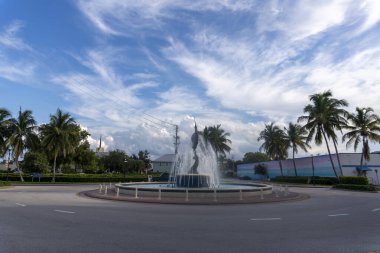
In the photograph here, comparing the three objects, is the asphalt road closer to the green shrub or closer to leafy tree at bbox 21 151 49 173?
the green shrub

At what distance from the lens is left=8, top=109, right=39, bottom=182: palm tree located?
49938 millimetres

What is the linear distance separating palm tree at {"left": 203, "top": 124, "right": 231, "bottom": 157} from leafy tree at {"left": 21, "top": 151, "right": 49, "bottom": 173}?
108 ft

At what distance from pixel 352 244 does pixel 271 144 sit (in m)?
60.3

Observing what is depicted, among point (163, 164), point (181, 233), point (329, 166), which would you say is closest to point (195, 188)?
point (181, 233)

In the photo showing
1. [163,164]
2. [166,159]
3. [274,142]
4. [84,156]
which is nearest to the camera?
[274,142]

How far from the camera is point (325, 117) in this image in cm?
4591

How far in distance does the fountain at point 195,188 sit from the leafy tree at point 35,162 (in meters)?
36.3

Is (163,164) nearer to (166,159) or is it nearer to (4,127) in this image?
(166,159)

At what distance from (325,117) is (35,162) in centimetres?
4977

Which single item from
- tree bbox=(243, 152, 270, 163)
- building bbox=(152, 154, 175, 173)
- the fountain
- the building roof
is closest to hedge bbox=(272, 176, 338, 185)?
the fountain

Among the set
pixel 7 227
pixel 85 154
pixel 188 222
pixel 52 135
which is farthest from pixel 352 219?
pixel 85 154

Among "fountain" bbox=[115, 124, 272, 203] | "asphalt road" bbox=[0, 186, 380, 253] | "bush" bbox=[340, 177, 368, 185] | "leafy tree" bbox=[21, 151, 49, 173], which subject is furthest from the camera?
"leafy tree" bbox=[21, 151, 49, 173]

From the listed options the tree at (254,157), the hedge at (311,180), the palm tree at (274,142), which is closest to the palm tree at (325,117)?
the hedge at (311,180)

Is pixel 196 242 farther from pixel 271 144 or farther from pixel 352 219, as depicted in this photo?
pixel 271 144
